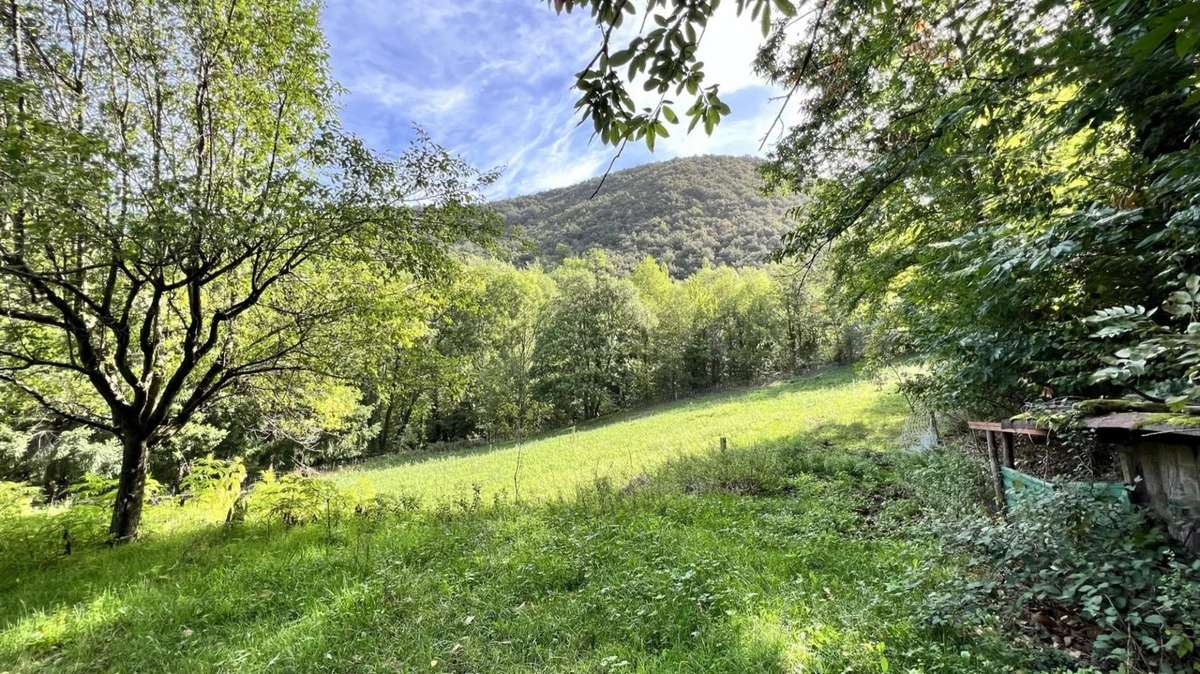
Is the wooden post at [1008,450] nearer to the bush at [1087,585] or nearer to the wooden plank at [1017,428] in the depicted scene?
the wooden plank at [1017,428]

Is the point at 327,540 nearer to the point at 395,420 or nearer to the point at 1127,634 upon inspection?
Result: the point at 1127,634

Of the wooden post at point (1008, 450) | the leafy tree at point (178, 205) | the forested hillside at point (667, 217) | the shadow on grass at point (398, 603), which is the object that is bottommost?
the shadow on grass at point (398, 603)

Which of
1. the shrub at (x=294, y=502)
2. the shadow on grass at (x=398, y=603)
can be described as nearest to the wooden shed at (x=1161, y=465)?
the shadow on grass at (x=398, y=603)

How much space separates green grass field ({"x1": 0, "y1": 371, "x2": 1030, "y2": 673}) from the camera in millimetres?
3348

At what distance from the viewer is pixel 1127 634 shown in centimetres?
256

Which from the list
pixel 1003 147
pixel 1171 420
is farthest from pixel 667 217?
pixel 1171 420

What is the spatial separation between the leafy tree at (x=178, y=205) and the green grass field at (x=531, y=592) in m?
2.67

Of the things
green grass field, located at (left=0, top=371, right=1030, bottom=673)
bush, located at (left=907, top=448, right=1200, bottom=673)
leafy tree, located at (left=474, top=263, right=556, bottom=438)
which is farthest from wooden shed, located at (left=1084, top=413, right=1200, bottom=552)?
leafy tree, located at (left=474, top=263, right=556, bottom=438)

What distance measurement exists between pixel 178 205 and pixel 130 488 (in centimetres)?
446

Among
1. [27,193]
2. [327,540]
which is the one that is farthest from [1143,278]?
[27,193]

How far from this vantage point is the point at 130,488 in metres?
6.91

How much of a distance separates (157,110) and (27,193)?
3.35m

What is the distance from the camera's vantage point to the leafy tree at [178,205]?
5.31m

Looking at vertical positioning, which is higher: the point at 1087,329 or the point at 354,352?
the point at 354,352
